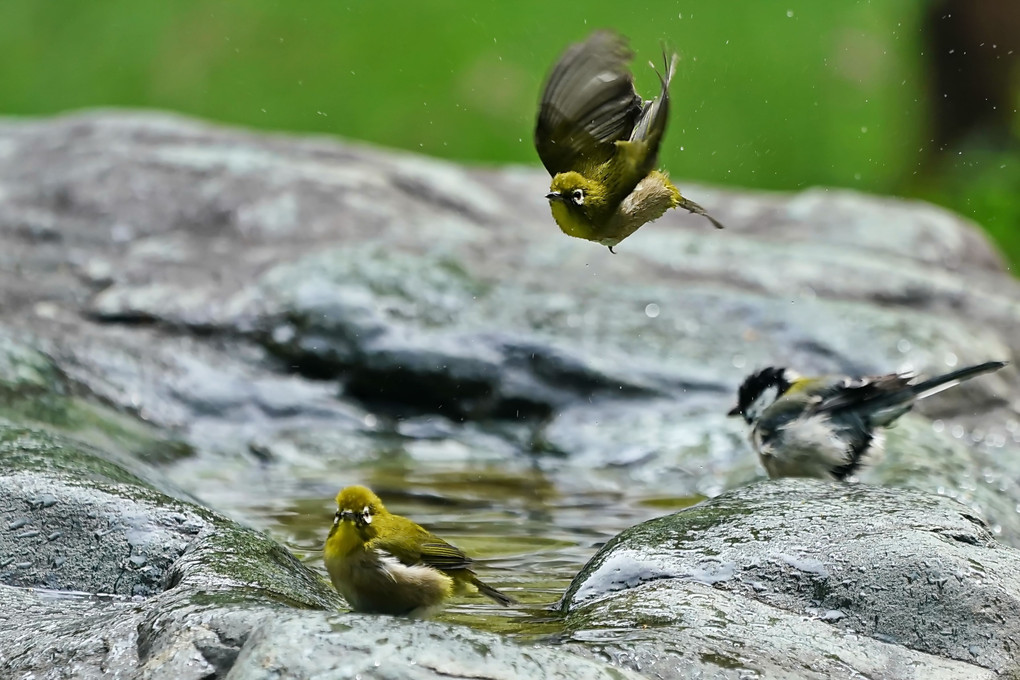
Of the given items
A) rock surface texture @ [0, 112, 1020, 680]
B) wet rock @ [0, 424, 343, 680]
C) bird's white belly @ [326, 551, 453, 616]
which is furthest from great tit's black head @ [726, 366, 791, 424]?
bird's white belly @ [326, 551, 453, 616]

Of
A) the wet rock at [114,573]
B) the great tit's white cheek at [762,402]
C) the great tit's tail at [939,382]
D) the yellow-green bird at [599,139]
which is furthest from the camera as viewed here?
the great tit's white cheek at [762,402]

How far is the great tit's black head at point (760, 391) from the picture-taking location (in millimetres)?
5738

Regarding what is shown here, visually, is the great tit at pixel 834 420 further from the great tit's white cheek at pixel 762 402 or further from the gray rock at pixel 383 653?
the gray rock at pixel 383 653

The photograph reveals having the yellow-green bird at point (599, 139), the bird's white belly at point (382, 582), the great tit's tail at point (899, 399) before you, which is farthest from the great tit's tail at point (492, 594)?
the great tit's tail at point (899, 399)

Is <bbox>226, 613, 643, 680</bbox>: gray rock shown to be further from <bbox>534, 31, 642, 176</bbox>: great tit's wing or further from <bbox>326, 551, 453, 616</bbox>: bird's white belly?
<bbox>534, 31, 642, 176</bbox>: great tit's wing

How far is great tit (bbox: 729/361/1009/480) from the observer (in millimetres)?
5480

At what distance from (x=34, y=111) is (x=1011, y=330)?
451 inches

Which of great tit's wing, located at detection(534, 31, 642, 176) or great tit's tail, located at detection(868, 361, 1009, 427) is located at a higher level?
great tit's wing, located at detection(534, 31, 642, 176)

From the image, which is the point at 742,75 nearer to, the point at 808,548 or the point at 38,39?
the point at 38,39

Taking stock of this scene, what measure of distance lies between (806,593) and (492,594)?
956 millimetres

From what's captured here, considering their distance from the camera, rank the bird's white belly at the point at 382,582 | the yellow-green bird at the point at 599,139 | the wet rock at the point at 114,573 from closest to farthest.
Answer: the wet rock at the point at 114,573 → the yellow-green bird at the point at 599,139 → the bird's white belly at the point at 382,582

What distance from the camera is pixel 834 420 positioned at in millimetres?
5492

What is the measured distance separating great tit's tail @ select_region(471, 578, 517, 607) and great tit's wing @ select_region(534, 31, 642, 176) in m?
1.36

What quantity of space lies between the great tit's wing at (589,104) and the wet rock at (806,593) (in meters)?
1.21
